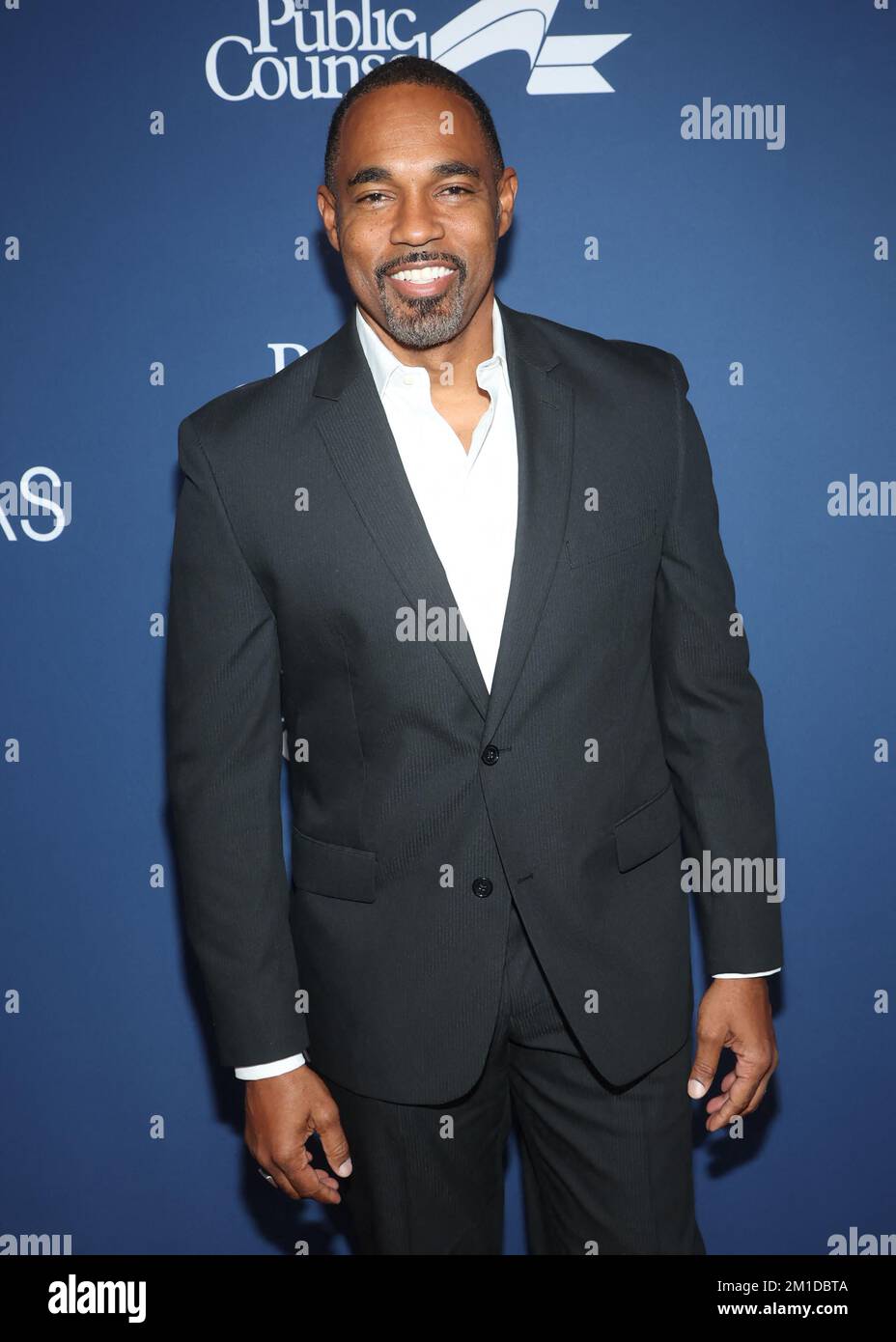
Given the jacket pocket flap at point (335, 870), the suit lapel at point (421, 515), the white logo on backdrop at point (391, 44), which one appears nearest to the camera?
the suit lapel at point (421, 515)

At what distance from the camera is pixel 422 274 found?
66.7 inches

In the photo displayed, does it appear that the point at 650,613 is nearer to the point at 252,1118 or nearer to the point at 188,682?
the point at 188,682

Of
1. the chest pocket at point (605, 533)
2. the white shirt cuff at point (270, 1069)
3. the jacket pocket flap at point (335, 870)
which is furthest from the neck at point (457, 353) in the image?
the white shirt cuff at point (270, 1069)

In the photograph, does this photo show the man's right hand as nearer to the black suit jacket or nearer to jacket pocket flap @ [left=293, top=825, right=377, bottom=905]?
the black suit jacket

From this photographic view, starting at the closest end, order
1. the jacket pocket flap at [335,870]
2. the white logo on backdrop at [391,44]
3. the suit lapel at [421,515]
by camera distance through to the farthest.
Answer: the suit lapel at [421,515] → the jacket pocket flap at [335,870] → the white logo on backdrop at [391,44]

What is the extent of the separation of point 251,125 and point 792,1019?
6.33 feet

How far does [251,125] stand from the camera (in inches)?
84.1

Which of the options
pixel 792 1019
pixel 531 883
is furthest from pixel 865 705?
pixel 531 883

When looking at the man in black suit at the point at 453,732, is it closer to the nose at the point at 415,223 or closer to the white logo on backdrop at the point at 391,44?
the nose at the point at 415,223

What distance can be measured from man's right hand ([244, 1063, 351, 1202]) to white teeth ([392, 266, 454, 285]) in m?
1.12

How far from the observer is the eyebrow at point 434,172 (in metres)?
1.69

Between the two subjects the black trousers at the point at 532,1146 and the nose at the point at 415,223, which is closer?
the nose at the point at 415,223

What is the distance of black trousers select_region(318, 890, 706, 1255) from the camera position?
1764 millimetres

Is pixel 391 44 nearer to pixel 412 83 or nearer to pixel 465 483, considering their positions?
pixel 412 83
